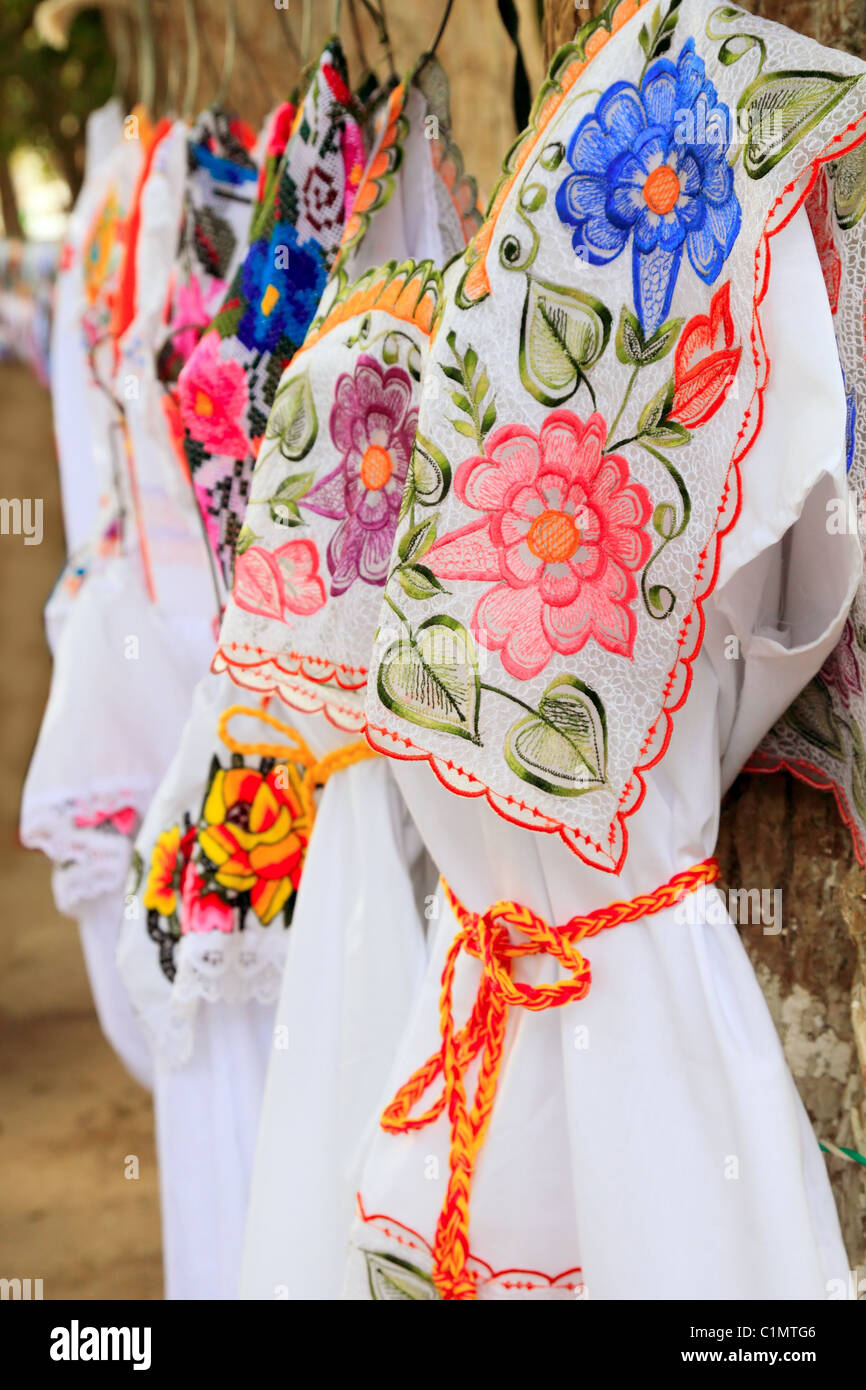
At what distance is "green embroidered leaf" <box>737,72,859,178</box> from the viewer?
21.8 inches

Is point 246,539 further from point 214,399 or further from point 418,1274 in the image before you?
point 418,1274

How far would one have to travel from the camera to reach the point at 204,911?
105 centimetres

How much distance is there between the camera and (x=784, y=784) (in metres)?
0.79

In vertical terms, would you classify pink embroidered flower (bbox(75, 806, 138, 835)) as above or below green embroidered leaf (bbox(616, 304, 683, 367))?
above

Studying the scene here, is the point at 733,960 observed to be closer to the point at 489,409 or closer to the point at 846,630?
the point at 846,630

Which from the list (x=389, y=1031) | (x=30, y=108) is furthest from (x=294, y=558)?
(x=30, y=108)

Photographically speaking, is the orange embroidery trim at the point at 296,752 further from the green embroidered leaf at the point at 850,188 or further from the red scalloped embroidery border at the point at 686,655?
the green embroidered leaf at the point at 850,188

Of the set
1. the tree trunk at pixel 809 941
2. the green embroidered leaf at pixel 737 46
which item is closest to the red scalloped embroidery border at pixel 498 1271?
the tree trunk at pixel 809 941

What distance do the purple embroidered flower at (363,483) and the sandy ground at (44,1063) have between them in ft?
4.66

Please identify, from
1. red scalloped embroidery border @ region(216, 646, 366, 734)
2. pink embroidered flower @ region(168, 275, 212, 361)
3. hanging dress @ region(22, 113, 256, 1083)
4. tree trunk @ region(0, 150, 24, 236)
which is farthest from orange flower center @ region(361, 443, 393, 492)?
tree trunk @ region(0, 150, 24, 236)

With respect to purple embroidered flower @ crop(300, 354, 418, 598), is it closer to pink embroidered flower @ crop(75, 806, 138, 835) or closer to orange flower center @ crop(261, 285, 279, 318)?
orange flower center @ crop(261, 285, 279, 318)

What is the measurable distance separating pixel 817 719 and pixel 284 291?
453 millimetres

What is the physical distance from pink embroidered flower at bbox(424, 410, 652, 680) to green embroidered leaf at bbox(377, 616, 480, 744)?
0.01m

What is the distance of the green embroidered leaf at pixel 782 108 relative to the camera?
1.82ft
